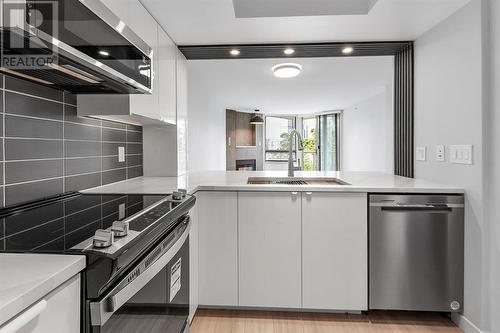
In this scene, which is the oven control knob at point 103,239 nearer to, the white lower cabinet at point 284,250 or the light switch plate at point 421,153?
the white lower cabinet at point 284,250

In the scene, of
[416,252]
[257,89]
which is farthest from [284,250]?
[257,89]

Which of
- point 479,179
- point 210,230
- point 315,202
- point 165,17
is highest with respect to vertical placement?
point 165,17

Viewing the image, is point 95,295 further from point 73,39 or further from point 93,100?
point 93,100

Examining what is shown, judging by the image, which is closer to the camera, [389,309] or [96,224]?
[96,224]

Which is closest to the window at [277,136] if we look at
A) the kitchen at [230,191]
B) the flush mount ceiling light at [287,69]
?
the flush mount ceiling light at [287,69]

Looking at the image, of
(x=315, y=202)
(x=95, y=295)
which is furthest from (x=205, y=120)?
(x=95, y=295)

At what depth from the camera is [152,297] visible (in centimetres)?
109

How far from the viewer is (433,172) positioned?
220 cm

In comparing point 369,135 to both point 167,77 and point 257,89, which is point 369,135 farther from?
point 167,77

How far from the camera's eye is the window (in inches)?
337

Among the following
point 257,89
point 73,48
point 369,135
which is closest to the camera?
point 73,48

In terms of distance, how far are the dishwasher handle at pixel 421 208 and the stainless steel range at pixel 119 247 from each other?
1292 mm

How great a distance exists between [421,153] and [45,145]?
2469mm

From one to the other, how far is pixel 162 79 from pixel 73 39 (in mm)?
1144
